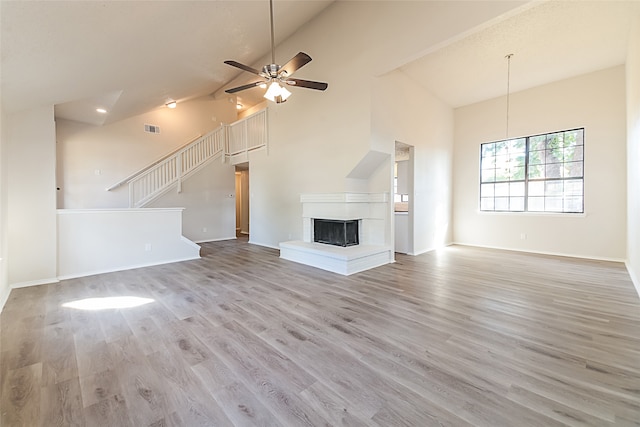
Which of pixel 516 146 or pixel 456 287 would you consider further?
pixel 516 146

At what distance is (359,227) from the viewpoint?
5391mm

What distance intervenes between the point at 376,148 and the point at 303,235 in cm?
254

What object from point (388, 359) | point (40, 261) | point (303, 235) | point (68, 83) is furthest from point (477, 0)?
point (40, 261)

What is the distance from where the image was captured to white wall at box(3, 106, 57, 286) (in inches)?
143

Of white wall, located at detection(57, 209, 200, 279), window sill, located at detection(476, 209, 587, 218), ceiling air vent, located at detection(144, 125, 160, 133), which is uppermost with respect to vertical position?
ceiling air vent, located at detection(144, 125, 160, 133)

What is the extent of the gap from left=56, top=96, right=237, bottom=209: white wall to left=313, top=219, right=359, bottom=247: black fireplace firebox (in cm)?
566

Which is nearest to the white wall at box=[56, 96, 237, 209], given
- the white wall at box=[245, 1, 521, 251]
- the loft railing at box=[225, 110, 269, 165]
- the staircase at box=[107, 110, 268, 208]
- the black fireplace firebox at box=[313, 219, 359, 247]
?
the staircase at box=[107, 110, 268, 208]

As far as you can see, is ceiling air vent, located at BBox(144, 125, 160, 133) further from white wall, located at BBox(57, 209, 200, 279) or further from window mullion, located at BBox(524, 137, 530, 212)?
window mullion, located at BBox(524, 137, 530, 212)

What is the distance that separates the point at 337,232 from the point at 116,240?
3980mm

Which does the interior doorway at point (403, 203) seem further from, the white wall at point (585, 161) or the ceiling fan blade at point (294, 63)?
the ceiling fan blade at point (294, 63)

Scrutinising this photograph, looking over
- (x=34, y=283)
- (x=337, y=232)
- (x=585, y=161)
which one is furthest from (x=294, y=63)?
(x=585, y=161)

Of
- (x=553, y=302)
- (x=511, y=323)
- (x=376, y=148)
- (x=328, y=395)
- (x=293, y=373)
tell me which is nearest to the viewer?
(x=328, y=395)

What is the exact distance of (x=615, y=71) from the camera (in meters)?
5.01

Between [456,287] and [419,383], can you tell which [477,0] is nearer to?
[456,287]
